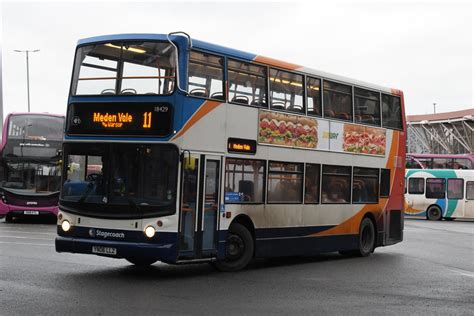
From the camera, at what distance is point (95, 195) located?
42.2 ft

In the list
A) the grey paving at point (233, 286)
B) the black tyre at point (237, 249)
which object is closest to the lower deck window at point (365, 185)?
the grey paving at point (233, 286)

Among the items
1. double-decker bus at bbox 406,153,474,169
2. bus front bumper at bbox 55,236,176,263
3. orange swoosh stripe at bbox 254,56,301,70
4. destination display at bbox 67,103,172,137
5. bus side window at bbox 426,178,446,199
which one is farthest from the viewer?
double-decker bus at bbox 406,153,474,169

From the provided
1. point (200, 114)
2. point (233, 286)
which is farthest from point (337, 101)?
point (233, 286)

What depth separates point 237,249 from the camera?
14.4m

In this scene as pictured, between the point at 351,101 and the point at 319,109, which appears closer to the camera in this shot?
the point at 319,109

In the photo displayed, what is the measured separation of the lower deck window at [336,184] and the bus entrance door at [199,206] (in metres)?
3.85

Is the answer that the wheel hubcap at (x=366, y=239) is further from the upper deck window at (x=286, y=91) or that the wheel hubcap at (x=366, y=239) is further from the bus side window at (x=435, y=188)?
the bus side window at (x=435, y=188)

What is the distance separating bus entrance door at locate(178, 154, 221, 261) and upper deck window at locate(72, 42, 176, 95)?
4.42 feet

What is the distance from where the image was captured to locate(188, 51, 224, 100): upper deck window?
13211 millimetres

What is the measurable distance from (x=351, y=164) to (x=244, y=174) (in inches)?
164

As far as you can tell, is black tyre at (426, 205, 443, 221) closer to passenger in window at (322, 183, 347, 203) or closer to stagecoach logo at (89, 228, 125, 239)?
passenger in window at (322, 183, 347, 203)

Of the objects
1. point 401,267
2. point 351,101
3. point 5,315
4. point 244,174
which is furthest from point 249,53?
point 5,315

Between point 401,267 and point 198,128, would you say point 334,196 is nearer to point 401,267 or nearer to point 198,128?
point 401,267

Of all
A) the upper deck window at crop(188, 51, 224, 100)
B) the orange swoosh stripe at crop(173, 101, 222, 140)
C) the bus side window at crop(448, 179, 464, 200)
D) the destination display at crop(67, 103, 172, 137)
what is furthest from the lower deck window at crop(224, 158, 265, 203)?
the bus side window at crop(448, 179, 464, 200)
